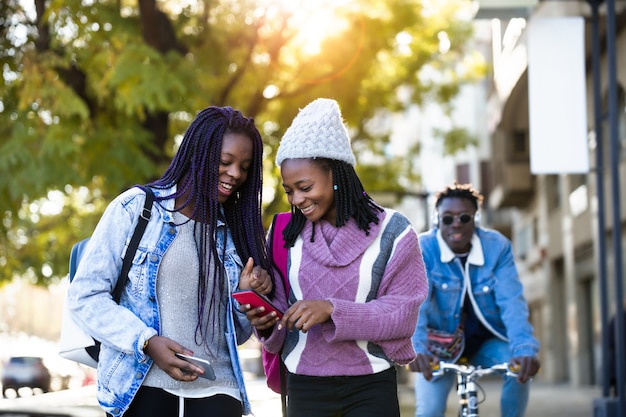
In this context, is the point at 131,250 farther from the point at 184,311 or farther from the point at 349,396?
the point at 349,396

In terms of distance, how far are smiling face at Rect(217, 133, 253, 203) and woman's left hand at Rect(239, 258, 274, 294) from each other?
28 centimetres

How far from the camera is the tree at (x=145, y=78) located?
1459 centimetres

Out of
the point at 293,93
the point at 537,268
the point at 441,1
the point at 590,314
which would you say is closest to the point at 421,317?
the point at 293,93

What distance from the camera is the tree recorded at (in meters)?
14.6

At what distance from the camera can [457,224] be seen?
6617mm

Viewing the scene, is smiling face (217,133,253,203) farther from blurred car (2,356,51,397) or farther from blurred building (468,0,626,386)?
blurred car (2,356,51,397)

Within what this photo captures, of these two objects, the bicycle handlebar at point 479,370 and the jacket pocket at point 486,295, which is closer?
the bicycle handlebar at point 479,370

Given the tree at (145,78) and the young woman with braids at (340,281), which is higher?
the tree at (145,78)

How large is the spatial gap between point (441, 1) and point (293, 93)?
498cm

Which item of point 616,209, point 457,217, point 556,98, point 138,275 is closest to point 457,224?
point 457,217

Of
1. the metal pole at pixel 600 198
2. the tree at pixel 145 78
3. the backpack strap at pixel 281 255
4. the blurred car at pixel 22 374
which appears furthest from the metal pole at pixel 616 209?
the blurred car at pixel 22 374

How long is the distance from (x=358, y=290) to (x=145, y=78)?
33.8ft

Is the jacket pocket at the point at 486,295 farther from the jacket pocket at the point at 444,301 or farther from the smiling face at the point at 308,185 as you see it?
the smiling face at the point at 308,185

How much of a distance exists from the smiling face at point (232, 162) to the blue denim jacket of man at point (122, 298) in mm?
229
